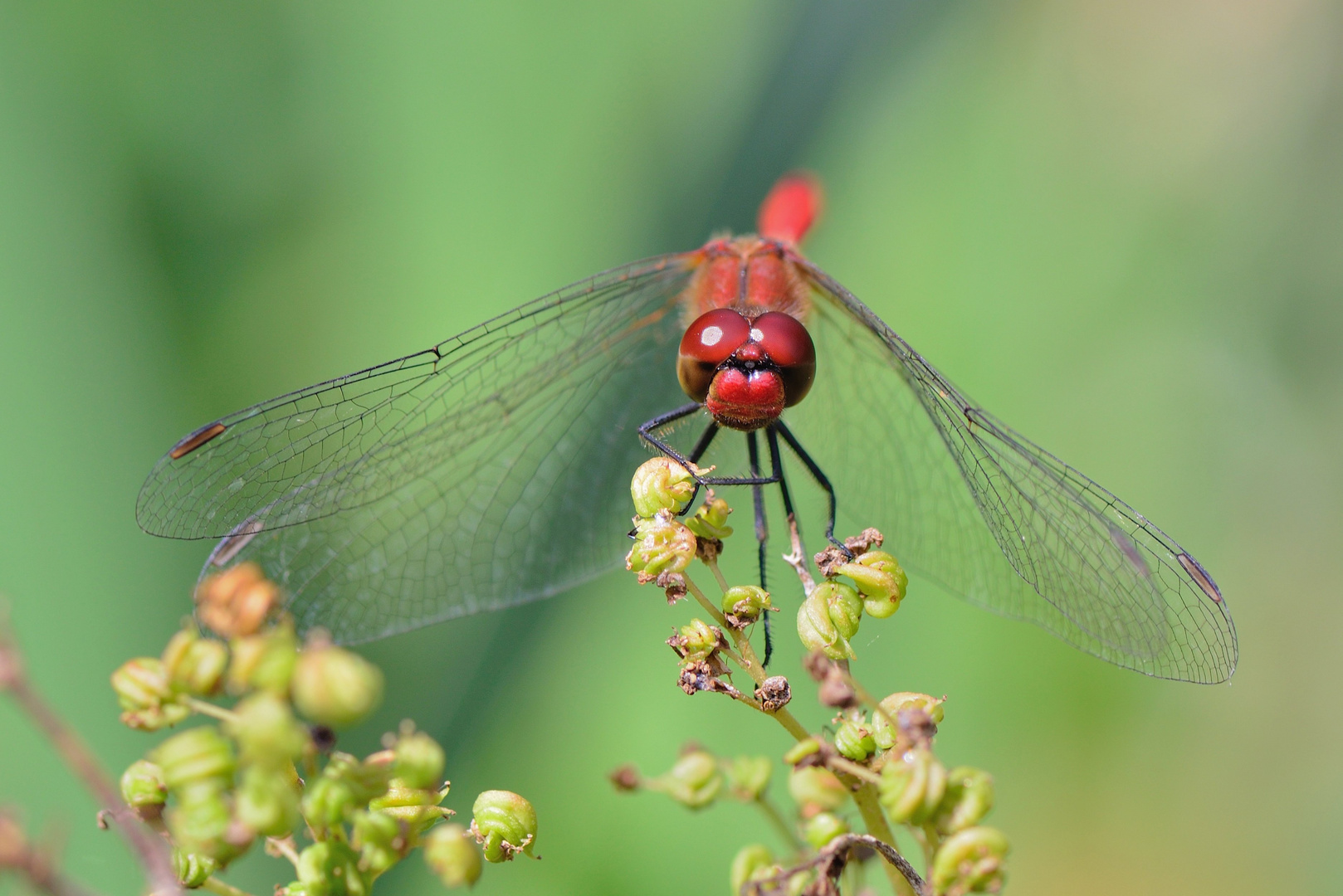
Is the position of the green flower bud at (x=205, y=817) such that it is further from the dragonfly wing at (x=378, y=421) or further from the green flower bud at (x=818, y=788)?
the dragonfly wing at (x=378, y=421)

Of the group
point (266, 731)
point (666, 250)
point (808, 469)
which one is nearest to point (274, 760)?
point (266, 731)

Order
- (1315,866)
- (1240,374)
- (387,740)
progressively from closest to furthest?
(387,740) → (1315,866) → (1240,374)

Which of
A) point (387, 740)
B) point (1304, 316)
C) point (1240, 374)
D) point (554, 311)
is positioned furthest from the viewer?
point (1304, 316)

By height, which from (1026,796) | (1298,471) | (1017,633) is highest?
(1298,471)

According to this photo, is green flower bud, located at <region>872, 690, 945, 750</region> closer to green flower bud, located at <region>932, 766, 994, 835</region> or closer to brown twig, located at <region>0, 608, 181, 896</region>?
green flower bud, located at <region>932, 766, 994, 835</region>

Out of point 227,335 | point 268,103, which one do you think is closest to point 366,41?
point 268,103

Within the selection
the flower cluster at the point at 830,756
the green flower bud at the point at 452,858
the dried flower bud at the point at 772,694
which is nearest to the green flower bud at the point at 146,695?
the green flower bud at the point at 452,858

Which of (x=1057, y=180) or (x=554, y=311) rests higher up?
(x=1057, y=180)

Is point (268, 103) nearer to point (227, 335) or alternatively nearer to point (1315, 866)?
point (227, 335)

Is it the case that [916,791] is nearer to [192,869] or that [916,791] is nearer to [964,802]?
[964,802]
